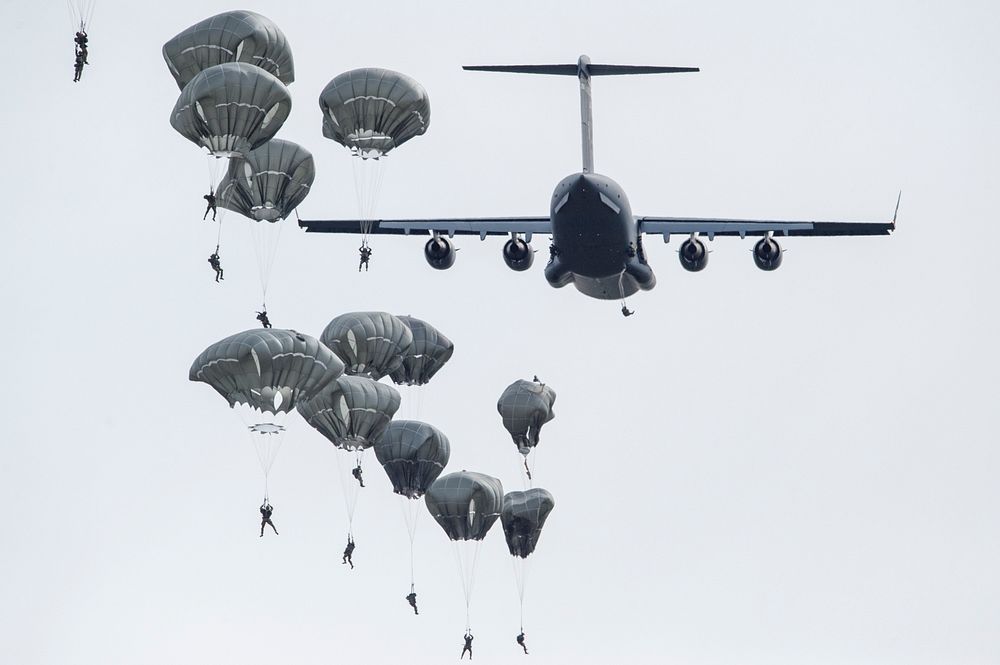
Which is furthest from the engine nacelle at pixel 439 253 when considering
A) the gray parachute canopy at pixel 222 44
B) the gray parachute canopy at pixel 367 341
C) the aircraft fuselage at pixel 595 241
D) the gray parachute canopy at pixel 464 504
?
the gray parachute canopy at pixel 222 44

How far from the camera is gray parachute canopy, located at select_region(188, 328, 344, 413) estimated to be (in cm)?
5844

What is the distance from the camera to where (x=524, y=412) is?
7094 cm

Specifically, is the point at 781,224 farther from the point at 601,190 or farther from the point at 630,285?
the point at 601,190

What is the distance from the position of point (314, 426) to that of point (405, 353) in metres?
5.77

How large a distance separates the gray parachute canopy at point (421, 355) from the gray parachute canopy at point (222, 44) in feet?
42.6

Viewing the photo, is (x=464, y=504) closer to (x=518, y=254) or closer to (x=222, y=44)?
(x=518, y=254)

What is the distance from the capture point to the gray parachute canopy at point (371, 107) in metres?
63.3

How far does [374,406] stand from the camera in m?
63.7

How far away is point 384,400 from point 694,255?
14.1 m

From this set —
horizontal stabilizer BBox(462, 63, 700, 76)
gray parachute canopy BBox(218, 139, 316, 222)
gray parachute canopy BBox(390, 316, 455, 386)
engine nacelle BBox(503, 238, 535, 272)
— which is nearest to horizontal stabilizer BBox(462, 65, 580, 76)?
horizontal stabilizer BBox(462, 63, 700, 76)

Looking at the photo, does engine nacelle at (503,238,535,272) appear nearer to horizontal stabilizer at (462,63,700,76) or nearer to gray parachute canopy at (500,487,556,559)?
horizontal stabilizer at (462,63,700,76)

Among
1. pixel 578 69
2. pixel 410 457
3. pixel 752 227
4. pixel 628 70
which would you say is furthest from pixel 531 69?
pixel 410 457

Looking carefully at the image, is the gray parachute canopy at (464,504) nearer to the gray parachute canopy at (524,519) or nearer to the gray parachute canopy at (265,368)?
the gray parachute canopy at (524,519)

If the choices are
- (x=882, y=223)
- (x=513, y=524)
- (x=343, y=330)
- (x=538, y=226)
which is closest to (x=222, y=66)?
(x=343, y=330)
